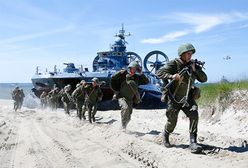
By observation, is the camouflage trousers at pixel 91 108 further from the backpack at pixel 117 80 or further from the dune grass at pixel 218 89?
the backpack at pixel 117 80

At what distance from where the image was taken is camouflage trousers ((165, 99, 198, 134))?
8.10 m

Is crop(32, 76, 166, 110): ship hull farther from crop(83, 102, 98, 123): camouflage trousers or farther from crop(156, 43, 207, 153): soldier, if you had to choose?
crop(156, 43, 207, 153): soldier

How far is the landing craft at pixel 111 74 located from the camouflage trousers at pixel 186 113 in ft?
57.6

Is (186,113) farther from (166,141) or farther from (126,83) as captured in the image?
(126,83)

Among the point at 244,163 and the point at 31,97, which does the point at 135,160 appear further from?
the point at 31,97

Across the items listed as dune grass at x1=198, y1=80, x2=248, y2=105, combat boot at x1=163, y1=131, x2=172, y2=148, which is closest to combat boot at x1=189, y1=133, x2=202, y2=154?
combat boot at x1=163, y1=131, x2=172, y2=148

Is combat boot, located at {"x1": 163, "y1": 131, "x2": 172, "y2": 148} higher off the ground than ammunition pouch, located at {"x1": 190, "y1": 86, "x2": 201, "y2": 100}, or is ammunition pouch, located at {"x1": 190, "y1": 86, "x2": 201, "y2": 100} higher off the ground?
ammunition pouch, located at {"x1": 190, "y1": 86, "x2": 201, "y2": 100}

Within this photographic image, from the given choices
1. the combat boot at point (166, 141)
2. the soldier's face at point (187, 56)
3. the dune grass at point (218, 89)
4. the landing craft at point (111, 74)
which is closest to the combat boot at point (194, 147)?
the combat boot at point (166, 141)

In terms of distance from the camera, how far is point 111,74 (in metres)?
28.7

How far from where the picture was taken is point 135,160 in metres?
8.00

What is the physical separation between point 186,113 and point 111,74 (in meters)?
20.6

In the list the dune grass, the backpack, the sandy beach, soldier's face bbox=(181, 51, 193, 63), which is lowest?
the sandy beach

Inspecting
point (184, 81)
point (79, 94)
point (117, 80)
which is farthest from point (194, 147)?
point (79, 94)

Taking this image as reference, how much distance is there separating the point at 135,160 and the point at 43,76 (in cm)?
3068
